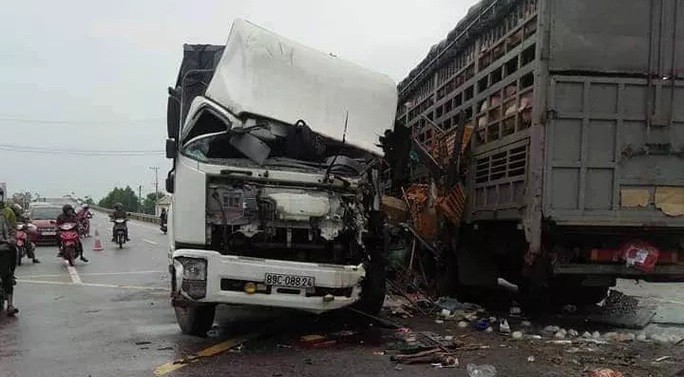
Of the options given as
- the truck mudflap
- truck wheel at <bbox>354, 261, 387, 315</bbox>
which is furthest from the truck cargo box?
truck wheel at <bbox>354, 261, 387, 315</bbox>

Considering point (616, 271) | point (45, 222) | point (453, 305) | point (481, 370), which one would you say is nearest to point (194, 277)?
point (481, 370)

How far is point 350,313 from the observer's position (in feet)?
25.8

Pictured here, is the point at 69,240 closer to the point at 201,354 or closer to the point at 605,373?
the point at 201,354

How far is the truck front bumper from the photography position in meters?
5.86

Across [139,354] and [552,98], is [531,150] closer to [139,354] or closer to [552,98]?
[552,98]

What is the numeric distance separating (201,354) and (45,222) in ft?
60.9

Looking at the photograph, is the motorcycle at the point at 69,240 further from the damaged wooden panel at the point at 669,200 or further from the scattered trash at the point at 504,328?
the damaged wooden panel at the point at 669,200

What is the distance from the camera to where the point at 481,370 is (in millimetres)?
5273

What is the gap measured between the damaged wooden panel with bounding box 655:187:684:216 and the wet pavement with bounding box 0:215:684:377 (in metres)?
1.28

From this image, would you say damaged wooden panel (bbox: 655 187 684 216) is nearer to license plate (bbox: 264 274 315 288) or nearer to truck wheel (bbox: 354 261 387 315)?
truck wheel (bbox: 354 261 387 315)

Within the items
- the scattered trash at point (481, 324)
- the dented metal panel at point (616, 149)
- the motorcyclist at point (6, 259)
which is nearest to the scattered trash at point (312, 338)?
the scattered trash at point (481, 324)

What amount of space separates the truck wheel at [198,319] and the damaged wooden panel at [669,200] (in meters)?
4.30

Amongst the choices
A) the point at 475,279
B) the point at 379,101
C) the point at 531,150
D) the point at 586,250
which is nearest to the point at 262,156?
the point at 379,101

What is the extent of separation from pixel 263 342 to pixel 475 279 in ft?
11.2
